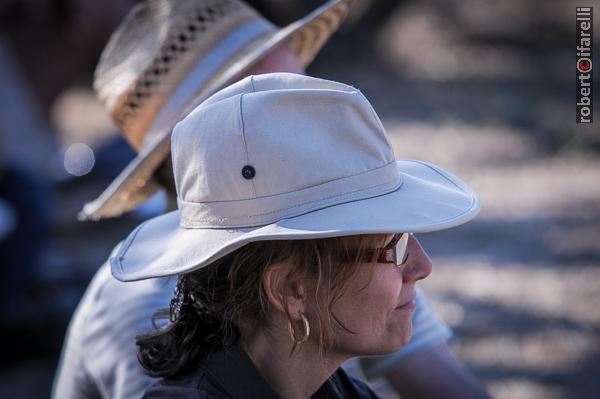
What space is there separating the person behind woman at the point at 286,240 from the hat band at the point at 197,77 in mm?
661

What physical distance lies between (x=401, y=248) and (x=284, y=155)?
242mm

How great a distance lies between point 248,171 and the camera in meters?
1.41

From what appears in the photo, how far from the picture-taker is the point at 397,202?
1418 mm

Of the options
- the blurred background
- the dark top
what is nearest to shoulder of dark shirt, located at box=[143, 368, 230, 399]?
the dark top

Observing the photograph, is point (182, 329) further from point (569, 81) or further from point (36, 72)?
point (569, 81)

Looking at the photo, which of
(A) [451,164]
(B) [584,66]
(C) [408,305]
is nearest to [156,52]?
(C) [408,305]

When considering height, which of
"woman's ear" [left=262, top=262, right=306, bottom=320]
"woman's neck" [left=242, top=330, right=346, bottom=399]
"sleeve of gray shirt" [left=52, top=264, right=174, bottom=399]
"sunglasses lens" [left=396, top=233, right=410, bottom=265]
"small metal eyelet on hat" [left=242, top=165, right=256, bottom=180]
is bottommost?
"sleeve of gray shirt" [left=52, top=264, right=174, bottom=399]

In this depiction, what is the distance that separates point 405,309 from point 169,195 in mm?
873

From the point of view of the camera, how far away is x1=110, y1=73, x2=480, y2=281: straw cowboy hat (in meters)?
1.39

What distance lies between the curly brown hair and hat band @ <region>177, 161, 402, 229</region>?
0.06m

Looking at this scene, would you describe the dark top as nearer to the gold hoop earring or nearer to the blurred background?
the gold hoop earring

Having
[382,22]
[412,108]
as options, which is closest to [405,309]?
[412,108]

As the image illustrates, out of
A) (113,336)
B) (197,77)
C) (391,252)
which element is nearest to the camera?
(391,252)

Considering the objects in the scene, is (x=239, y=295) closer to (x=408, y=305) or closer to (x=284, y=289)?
(x=284, y=289)
